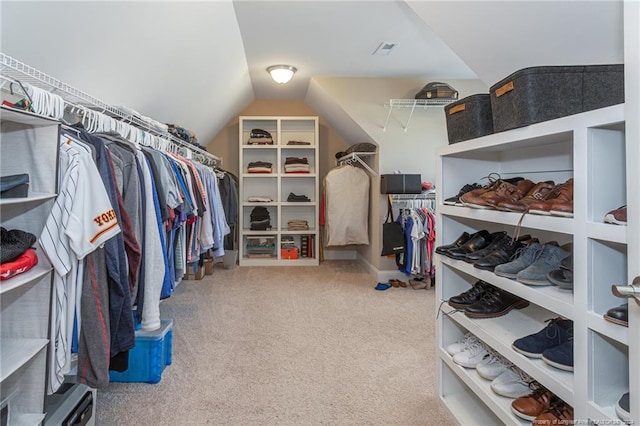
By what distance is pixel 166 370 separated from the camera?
7.57ft

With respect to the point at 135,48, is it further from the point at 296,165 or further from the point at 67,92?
the point at 296,165

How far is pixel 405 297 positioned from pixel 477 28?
2.67 meters

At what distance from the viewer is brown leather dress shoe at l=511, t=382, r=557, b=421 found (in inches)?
48.8

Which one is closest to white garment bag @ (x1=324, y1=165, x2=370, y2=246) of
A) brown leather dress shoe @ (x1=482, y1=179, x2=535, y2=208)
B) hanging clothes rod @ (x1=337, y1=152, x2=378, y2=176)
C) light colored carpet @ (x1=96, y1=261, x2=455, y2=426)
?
hanging clothes rod @ (x1=337, y1=152, x2=378, y2=176)

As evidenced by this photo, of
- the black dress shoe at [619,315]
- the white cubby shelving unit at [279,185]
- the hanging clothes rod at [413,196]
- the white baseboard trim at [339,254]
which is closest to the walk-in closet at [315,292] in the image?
the black dress shoe at [619,315]

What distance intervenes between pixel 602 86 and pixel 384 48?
271 cm

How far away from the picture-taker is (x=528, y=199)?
1.34 m

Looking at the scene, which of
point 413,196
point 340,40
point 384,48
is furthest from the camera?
point 413,196

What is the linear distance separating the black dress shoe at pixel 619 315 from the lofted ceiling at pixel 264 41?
1.20 m

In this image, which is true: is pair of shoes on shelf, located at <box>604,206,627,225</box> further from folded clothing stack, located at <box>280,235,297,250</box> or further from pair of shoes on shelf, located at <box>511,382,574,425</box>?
folded clothing stack, located at <box>280,235,297,250</box>

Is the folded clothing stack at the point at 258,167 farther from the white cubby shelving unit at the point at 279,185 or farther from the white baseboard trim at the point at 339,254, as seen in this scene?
the white baseboard trim at the point at 339,254

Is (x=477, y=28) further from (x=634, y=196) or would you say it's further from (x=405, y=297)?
(x=405, y=297)

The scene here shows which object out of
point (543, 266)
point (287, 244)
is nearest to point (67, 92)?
point (543, 266)

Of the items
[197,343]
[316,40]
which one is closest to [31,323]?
[197,343]
